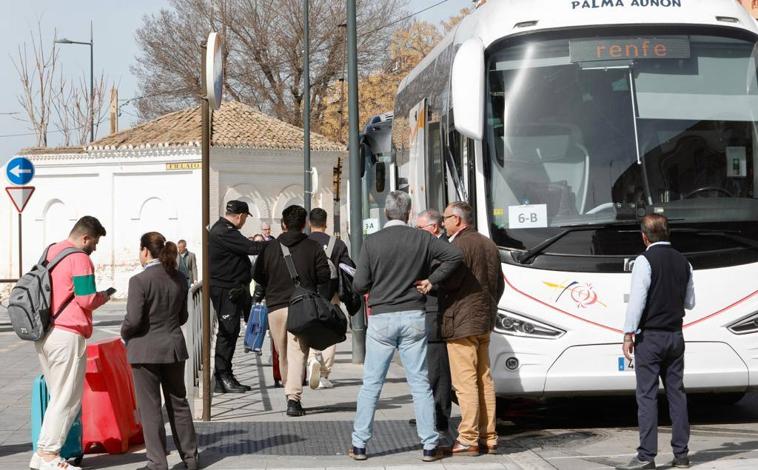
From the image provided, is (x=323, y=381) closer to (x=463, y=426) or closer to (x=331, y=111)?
(x=463, y=426)

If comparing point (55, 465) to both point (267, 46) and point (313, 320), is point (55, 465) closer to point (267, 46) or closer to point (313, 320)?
point (313, 320)

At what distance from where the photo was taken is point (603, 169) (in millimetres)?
10328

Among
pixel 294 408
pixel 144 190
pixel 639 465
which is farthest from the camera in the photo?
pixel 144 190

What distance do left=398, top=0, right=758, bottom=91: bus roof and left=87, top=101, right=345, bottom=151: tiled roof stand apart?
3050 cm

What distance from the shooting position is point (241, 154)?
137 ft

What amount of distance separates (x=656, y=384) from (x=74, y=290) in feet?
13.0

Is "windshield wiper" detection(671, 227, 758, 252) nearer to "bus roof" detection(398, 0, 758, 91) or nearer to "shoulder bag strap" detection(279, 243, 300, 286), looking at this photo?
"bus roof" detection(398, 0, 758, 91)

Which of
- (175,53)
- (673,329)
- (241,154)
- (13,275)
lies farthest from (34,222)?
(673,329)

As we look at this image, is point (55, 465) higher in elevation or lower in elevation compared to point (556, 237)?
lower

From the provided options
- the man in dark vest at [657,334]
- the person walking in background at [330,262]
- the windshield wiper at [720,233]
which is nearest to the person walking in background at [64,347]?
the person walking in background at [330,262]

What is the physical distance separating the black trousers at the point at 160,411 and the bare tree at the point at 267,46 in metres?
47.0

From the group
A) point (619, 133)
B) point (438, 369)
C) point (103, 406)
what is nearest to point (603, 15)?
point (619, 133)

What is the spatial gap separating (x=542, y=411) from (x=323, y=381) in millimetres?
2858

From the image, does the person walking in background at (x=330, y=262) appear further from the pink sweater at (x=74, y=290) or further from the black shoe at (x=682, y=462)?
the black shoe at (x=682, y=462)
